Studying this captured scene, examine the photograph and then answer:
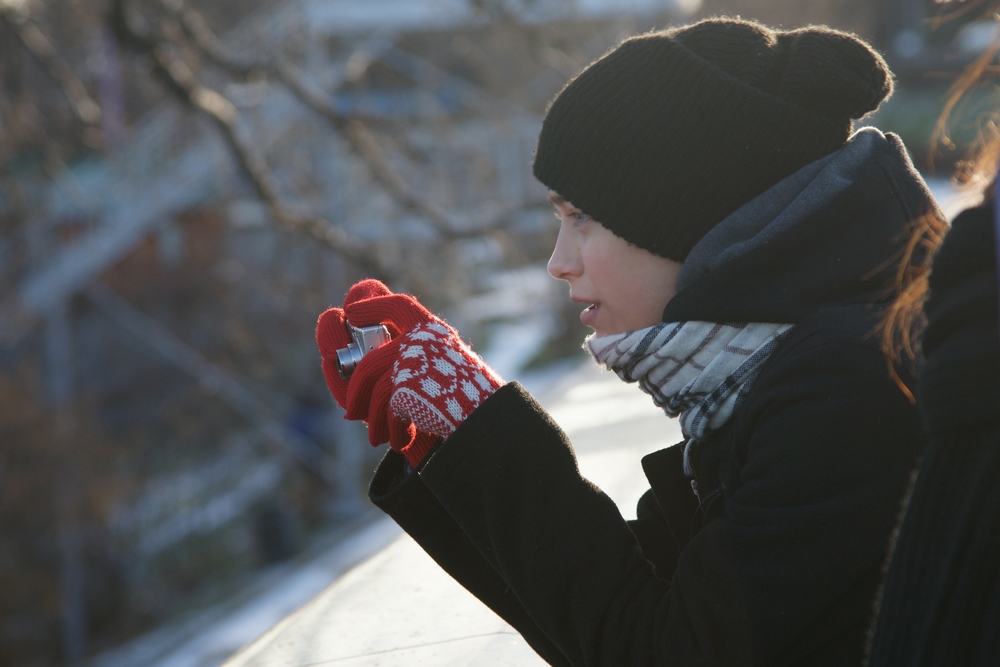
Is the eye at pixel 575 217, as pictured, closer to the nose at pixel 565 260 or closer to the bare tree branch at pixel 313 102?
the nose at pixel 565 260

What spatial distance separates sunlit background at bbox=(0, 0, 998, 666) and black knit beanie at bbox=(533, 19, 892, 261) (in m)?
5.15

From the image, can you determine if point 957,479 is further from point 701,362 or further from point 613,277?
point 613,277

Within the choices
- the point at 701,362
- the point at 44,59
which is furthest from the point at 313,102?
the point at 701,362

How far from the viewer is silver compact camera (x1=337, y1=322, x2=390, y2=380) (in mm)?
1400

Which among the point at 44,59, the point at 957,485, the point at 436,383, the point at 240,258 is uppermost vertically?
the point at 240,258

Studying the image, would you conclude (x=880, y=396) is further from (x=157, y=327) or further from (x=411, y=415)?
(x=157, y=327)

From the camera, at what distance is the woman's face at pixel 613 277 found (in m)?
1.37

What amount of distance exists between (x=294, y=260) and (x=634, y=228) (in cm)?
1344

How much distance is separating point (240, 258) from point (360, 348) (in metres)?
13.3

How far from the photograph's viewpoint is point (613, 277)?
138cm

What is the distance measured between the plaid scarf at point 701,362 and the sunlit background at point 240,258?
17.3 feet

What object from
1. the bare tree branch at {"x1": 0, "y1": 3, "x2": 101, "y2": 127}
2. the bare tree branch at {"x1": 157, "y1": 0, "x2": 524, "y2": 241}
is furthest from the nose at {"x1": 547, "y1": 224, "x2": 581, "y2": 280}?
the bare tree branch at {"x1": 0, "y1": 3, "x2": 101, "y2": 127}

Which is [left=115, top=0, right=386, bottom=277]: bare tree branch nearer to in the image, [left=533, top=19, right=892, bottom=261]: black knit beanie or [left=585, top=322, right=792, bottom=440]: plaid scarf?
[left=533, top=19, right=892, bottom=261]: black knit beanie

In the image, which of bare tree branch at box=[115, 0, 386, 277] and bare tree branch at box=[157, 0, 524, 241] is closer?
bare tree branch at box=[115, 0, 386, 277]
